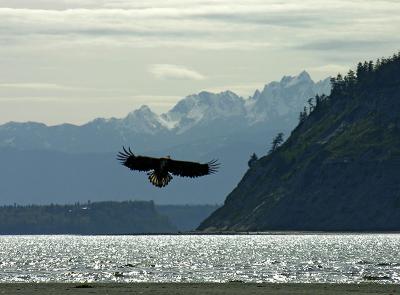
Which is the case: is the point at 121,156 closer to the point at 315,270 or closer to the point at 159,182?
the point at 159,182

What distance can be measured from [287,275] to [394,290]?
54290mm

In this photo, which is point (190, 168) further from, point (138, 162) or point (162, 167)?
point (138, 162)

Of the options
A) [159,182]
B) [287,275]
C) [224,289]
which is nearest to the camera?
[159,182]

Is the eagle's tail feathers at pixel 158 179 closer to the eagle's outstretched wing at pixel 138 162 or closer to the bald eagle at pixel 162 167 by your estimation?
the bald eagle at pixel 162 167

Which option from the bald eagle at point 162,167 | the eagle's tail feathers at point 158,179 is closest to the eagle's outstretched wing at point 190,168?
the bald eagle at point 162,167

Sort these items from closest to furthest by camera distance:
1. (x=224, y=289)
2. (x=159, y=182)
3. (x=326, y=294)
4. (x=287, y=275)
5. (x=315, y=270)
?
(x=159, y=182)
(x=326, y=294)
(x=224, y=289)
(x=287, y=275)
(x=315, y=270)

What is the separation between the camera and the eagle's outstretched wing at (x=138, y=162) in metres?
54.6

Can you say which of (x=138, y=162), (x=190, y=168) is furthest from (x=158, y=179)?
(x=190, y=168)

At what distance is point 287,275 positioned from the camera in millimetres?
165250

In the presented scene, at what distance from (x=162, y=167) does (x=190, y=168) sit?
2.27 metres

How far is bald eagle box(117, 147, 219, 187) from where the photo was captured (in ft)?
177

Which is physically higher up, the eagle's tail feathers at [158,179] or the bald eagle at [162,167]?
the bald eagle at [162,167]

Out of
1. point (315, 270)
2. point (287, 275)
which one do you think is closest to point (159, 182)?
point (287, 275)

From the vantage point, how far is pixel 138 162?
5525cm
